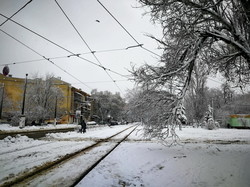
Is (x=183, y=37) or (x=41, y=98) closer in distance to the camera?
(x=183, y=37)

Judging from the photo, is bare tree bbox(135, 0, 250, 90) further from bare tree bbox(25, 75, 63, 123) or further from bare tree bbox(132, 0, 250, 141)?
bare tree bbox(25, 75, 63, 123)

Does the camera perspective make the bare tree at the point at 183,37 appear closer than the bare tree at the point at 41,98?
Yes

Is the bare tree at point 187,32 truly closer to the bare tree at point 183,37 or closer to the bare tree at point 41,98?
the bare tree at point 183,37

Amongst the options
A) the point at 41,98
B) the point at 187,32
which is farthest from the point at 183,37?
the point at 41,98

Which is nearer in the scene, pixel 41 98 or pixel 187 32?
pixel 187 32

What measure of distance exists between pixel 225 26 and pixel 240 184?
5.49 m

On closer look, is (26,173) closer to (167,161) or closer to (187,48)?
(167,161)

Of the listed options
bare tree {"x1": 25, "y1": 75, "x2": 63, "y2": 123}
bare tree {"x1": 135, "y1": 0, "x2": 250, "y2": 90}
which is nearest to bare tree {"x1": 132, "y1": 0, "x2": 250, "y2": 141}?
bare tree {"x1": 135, "y1": 0, "x2": 250, "y2": 90}

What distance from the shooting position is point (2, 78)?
49.5 meters


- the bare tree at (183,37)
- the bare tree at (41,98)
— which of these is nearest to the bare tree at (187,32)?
the bare tree at (183,37)

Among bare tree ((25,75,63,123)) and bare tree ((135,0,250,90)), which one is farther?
bare tree ((25,75,63,123))

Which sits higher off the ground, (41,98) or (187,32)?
(41,98)

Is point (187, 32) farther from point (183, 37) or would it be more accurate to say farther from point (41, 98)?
point (41, 98)

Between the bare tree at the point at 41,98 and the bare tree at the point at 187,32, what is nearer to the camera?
the bare tree at the point at 187,32
